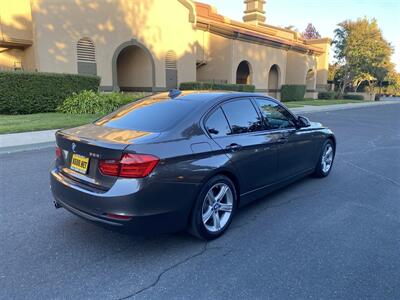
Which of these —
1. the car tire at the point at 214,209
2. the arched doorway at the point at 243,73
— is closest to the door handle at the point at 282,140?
the car tire at the point at 214,209

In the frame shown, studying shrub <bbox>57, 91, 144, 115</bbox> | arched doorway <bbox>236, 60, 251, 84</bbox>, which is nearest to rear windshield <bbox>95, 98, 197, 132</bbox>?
shrub <bbox>57, 91, 144, 115</bbox>

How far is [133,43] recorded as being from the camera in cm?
1755

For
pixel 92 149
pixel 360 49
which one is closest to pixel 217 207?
pixel 92 149

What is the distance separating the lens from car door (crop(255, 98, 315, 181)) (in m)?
4.30

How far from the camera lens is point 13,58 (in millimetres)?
16688

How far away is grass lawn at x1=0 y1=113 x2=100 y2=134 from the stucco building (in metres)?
4.69

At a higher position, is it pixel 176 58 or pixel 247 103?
pixel 176 58

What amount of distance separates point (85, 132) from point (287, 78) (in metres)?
A: 33.5

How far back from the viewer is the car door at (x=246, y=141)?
3525 mm

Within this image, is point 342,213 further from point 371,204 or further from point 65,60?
point 65,60

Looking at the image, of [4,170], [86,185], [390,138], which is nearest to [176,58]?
[390,138]

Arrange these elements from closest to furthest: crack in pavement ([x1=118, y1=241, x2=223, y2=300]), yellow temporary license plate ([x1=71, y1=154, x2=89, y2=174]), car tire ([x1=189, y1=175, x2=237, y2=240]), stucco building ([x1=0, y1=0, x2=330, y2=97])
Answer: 1. crack in pavement ([x1=118, y1=241, x2=223, y2=300])
2. yellow temporary license plate ([x1=71, y1=154, x2=89, y2=174])
3. car tire ([x1=189, y1=175, x2=237, y2=240])
4. stucco building ([x1=0, y1=0, x2=330, y2=97])

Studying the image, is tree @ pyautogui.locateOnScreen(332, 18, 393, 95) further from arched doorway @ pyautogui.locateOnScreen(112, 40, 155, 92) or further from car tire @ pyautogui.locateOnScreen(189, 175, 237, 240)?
car tire @ pyautogui.locateOnScreen(189, 175, 237, 240)

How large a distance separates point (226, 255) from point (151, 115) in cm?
171
